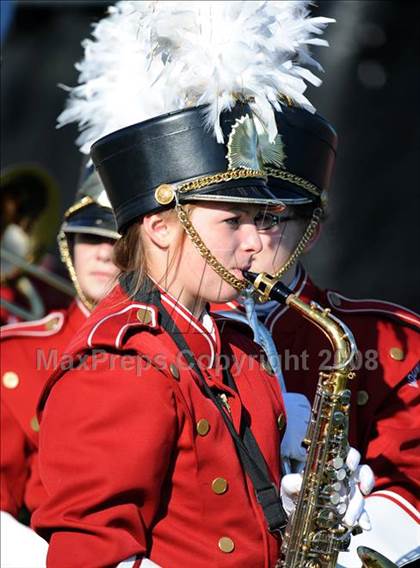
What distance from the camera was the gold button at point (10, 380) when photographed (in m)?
4.34

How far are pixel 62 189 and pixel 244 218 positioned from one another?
6.00m

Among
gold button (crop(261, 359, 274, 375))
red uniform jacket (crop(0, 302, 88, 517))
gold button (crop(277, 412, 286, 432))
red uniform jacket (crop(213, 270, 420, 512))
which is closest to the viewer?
gold button (crop(277, 412, 286, 432))

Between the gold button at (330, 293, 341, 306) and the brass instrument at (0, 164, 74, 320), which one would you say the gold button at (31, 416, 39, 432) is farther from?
the brass instrument at (0, 164, 74, 320)

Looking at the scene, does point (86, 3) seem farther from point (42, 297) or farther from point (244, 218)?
point (244, 218)

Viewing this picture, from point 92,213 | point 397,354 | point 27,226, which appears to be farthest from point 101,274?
point 27,226

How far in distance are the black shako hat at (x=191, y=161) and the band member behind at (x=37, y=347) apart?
1.19 m

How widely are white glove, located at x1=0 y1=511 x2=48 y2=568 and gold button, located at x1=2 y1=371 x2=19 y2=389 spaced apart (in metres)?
0.54

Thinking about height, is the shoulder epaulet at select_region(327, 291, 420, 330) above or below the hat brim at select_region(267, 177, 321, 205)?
below

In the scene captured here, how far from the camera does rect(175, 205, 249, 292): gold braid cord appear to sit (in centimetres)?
276

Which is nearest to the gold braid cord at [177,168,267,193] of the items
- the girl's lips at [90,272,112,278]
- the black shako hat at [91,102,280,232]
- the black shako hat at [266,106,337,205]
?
the black shako hat at [91,102,280,232]

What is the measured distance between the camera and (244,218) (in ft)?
9.29

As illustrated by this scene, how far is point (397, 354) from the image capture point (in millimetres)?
3561

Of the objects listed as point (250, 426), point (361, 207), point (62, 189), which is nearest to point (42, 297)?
point (361, 207)

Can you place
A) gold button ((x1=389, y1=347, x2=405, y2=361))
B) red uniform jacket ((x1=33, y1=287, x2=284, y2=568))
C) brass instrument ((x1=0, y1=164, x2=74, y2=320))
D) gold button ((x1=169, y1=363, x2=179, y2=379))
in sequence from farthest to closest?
1. brass instrument ((x1=0, y1=164, x2=74, y2=320))
2. gold button ((x1=389, y1=347, x2=405, y2=361))
3. gold button ((x1=169, y1=363, x2=179, y2=379))
4. red uniform jacket ((x1=33, y1=287, x2=284, y2=568))
